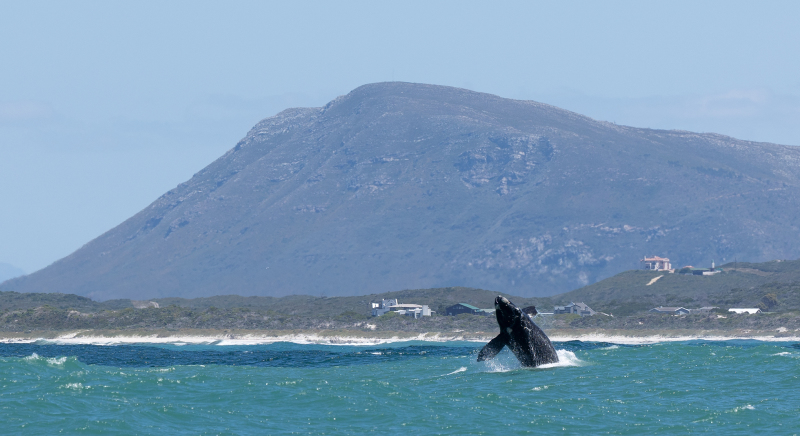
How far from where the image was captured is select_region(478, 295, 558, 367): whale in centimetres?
4219

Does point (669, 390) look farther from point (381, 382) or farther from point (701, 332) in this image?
point (701, 332)

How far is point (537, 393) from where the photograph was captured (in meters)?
36.9

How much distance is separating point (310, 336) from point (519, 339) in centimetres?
10988

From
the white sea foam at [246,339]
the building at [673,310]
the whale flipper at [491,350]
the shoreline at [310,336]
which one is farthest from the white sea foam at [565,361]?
the building at [673,310]

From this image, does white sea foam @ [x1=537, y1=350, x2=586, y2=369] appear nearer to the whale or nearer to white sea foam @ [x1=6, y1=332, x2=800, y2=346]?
the whale

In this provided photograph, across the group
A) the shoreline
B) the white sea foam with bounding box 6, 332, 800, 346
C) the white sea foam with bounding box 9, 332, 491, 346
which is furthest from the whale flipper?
the white sea foam with bounding box 9, 332, 491, 346

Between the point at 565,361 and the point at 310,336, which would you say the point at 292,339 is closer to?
the point at 310,336

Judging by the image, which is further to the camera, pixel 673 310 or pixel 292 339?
pixel 673 310

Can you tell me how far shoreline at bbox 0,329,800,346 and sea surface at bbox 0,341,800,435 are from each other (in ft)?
A: 310

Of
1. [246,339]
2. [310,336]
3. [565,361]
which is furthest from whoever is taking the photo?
[310,336]

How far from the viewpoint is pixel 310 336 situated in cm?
15150

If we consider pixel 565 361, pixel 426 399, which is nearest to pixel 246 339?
pixel 565 361

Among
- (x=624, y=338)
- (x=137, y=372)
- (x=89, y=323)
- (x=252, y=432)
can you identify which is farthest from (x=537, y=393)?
(x=89, y=323)

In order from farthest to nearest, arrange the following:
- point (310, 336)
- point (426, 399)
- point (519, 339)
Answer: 1. point (310, 336)
2. point (519, 339)
3. point (426, 399)
